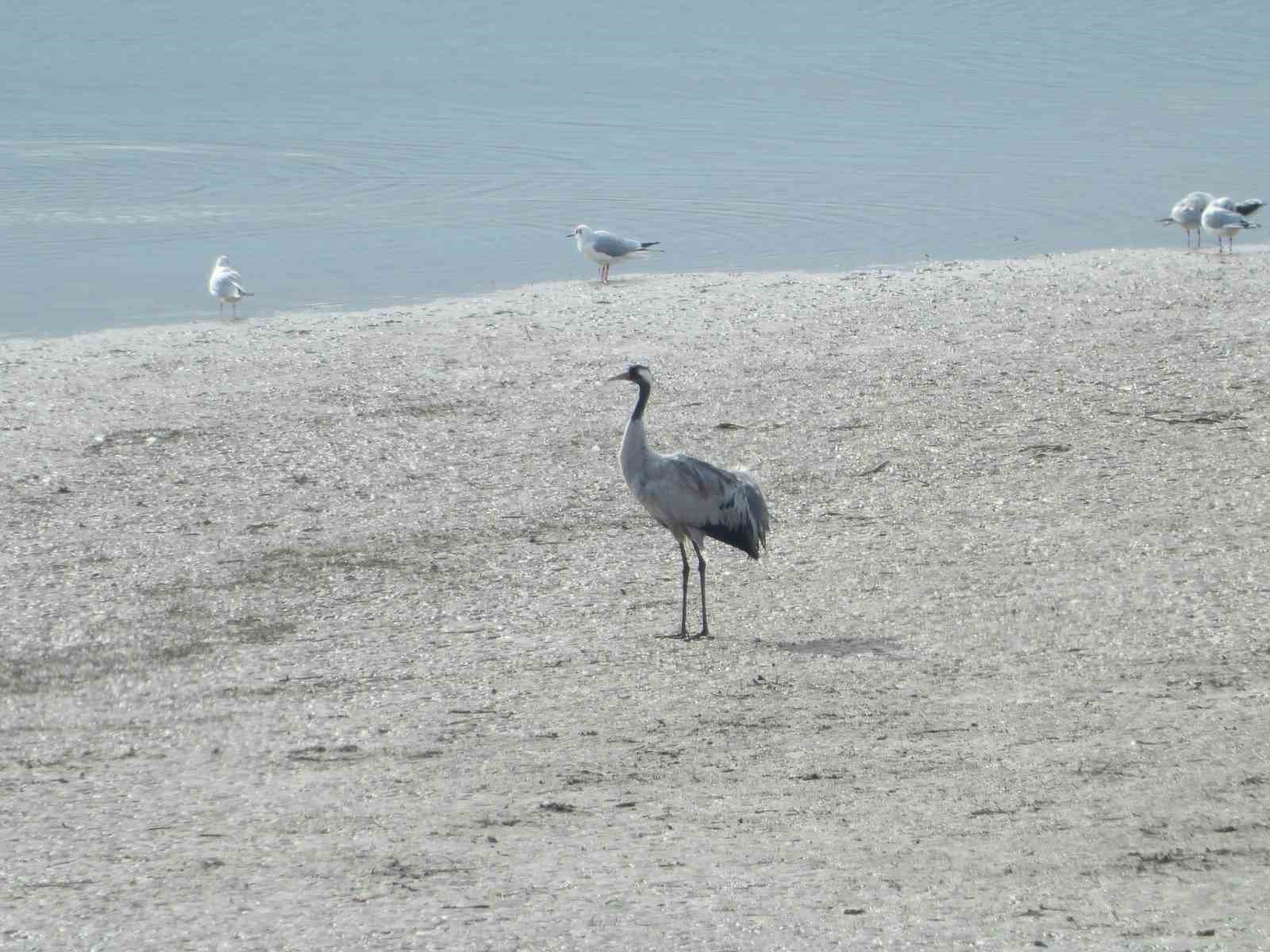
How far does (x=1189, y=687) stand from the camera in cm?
737

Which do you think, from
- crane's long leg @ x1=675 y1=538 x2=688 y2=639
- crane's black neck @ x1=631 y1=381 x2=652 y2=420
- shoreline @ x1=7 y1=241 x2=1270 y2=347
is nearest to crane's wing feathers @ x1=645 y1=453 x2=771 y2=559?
crane's long leg @ x1=675 y1=538 x2=688 y2=639

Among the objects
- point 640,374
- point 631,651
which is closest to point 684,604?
point 631,651

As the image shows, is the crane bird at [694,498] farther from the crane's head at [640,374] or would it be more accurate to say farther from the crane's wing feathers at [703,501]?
the crane's head at [640,374]

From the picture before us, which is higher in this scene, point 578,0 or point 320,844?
point 578,0

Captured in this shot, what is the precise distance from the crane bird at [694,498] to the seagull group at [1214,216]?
1242cm

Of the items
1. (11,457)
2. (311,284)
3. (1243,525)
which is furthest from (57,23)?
(1243,525)

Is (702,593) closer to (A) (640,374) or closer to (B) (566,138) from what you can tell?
(A) (640,374)

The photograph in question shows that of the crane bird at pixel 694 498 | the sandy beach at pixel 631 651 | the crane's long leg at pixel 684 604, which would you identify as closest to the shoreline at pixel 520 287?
the sandy beach at pixel 631 651

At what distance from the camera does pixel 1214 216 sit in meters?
19.6

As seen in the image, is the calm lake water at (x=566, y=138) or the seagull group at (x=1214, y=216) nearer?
the seagull group at (x=1214, y=216)

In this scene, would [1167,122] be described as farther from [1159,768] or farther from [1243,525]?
[1159,768]

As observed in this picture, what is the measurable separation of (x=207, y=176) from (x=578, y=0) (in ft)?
76.5

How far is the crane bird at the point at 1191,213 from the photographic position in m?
20.0

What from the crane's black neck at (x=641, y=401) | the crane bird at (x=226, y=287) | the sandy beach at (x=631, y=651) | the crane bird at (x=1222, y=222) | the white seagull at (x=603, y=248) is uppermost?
the crane bird at (x=1222, y=222)
